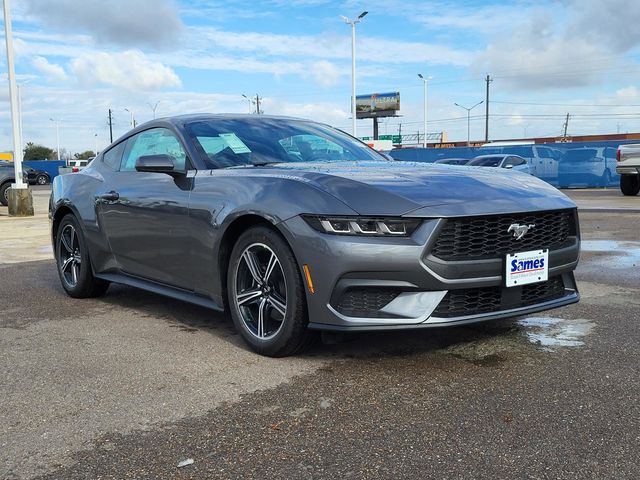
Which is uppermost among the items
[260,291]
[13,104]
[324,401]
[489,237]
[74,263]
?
[13,104]

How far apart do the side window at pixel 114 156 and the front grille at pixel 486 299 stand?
10.3 ft

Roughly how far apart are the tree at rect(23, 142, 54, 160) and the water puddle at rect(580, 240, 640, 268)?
4258 inches

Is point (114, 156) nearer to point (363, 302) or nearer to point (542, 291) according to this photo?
point (363, 302)

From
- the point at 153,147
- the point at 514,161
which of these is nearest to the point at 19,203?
the point at 153,147

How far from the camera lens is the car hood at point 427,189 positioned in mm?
3322

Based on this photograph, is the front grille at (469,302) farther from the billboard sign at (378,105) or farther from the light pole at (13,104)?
the billboard sign at (378,105)

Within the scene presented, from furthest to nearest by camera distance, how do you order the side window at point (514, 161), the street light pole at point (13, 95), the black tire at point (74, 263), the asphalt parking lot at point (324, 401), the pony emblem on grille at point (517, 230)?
the side window at point (514, 161), the street light pole at point (13, 95), the black tire at point (74, 263), the pony emblem on grille at point (517, 230), the asphalt parking lot at point (324, 401)

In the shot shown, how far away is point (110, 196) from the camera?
5.09 meters

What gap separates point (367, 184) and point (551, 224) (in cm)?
112

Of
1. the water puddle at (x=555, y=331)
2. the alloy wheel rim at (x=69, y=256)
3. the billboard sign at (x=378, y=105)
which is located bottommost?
the water puddle at (x=555, y=331)

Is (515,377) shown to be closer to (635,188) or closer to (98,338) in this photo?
(98,338)

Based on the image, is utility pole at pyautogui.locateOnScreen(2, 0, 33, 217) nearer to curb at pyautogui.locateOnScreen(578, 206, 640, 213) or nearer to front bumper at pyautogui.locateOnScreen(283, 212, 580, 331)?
curb at pyautogui.locateOnScreen(578, 206, 640, 213)

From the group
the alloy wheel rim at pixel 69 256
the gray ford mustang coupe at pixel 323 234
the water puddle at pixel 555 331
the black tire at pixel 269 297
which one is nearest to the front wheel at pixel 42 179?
the alloy wheel rim at pixel 69 256

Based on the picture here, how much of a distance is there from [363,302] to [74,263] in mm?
3388
